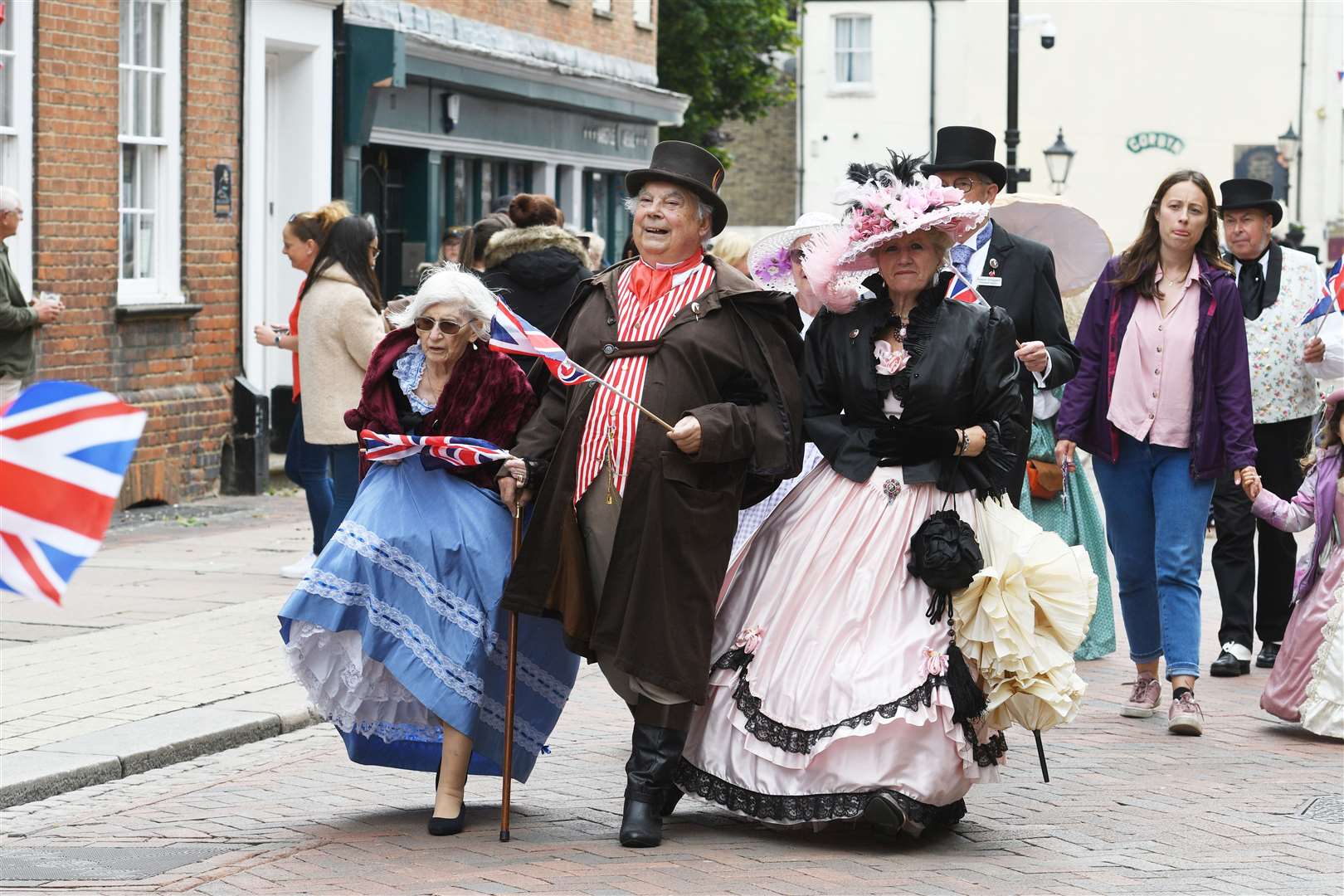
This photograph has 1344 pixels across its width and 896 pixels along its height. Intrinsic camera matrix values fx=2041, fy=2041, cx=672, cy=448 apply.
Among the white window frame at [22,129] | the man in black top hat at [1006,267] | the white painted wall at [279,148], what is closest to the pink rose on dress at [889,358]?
the man in black top hat at [1006,267]

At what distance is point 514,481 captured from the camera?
5.98 m

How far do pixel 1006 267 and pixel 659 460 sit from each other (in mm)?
2203

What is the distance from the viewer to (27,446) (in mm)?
3770

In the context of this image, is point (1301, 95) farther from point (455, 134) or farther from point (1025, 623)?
point (1025, 623)

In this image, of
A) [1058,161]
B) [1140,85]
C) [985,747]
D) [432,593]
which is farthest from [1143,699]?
[1140,85]

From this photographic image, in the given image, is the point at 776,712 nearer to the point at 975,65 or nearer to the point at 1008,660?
the point at 1008,660

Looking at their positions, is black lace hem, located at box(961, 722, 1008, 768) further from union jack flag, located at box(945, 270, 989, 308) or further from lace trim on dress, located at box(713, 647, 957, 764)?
union jack flag, located at box(945, 270, 989, 308)

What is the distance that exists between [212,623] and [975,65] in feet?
122

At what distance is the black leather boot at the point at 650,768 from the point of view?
5.80 metres

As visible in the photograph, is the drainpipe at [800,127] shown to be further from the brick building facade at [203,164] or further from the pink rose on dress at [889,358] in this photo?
the pink rose on dress at [889,358]

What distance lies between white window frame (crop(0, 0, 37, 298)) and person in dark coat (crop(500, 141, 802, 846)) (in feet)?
25.3

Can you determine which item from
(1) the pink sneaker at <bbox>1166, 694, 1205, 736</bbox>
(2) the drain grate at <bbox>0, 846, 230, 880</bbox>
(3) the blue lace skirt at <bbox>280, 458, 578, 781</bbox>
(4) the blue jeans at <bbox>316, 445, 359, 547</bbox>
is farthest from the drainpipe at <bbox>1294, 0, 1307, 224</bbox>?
(2) the drain grate at <bbox>0, 846, 230, 880</bbox>

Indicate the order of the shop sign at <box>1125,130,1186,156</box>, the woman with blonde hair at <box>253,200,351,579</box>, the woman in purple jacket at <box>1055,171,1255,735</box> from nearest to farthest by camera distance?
the woman in purple jacket at <box>1055,171,1255,735</box>
the woman with blonde hair at <box>253,200,351,579</box>
the shop sign at <box>1125,130,1186,156</box>

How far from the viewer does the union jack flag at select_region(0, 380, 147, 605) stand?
375cm
